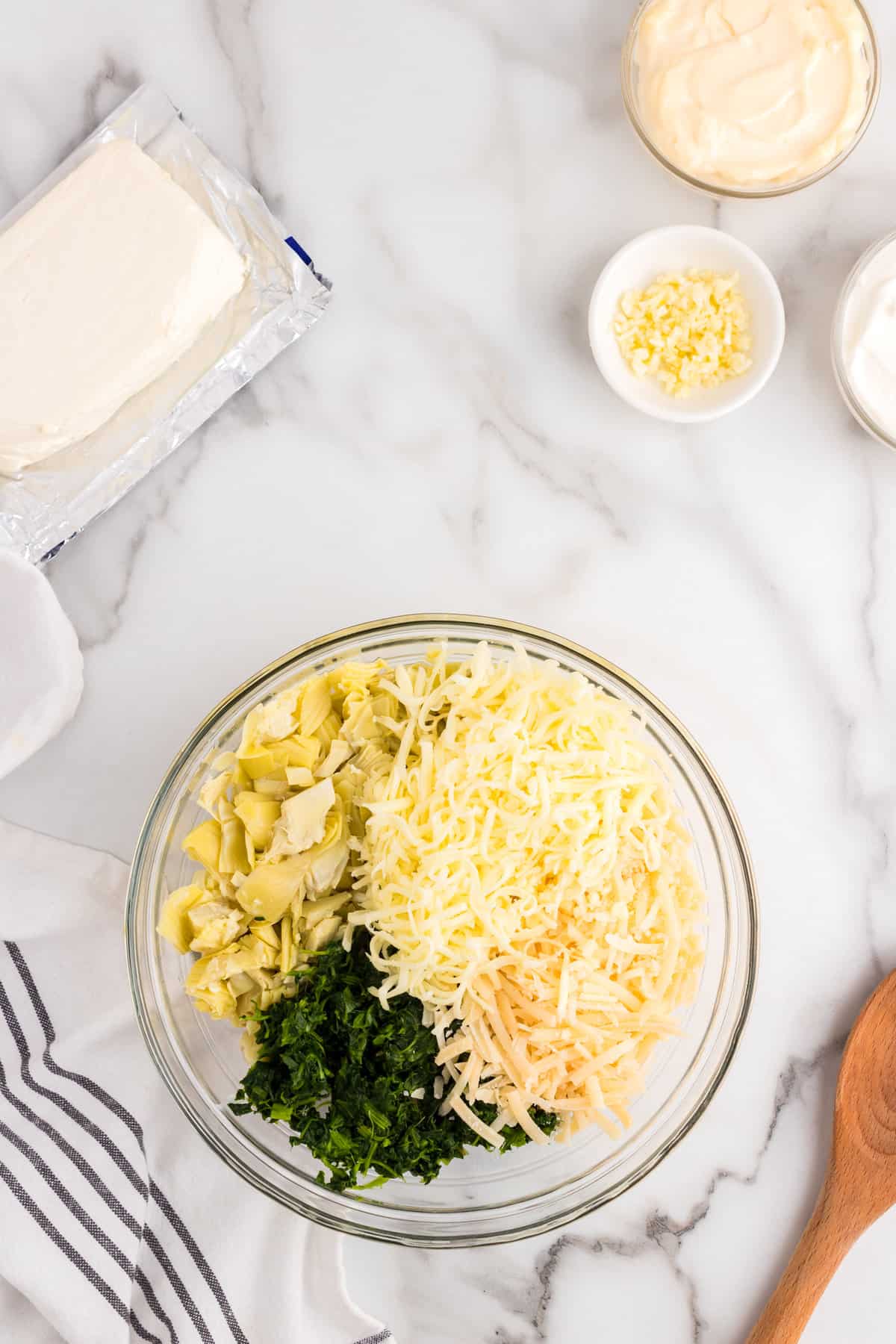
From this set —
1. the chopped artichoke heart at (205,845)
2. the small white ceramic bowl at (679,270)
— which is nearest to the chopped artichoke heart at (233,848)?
the chopped artichoke heart at (205,845)

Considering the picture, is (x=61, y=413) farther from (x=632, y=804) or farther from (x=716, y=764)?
(x=716, y=764)

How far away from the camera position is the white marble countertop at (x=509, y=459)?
1680 mm

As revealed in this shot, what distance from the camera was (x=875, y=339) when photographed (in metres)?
1.61

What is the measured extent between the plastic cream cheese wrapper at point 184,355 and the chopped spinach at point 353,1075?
82 centimetres

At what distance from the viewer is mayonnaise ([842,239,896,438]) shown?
1603 mm

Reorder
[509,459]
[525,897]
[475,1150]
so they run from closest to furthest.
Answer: [525,897] → [475,1150] → [509,459]

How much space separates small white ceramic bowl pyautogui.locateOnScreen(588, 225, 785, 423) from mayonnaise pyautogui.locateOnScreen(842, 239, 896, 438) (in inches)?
4.4

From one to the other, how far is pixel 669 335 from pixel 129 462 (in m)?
0.87

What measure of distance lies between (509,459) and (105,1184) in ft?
4.21

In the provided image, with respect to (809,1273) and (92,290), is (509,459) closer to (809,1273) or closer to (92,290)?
(92,290)

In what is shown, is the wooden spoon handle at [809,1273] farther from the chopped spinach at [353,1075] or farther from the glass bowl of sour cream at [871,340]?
the glass bowl of sour cream at [871,340]

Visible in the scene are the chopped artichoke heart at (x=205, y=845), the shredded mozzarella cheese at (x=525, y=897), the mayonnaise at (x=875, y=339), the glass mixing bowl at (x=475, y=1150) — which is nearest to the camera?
the shredded mozzarella cheese at (x=525, y=897)

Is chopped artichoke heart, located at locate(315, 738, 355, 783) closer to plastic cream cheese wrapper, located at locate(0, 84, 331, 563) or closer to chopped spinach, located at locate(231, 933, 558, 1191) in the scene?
chopped spinach, located at locate(231, 933, 558, 1191)

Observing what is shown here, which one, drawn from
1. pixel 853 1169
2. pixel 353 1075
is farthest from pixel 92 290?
pixel 853 1169
